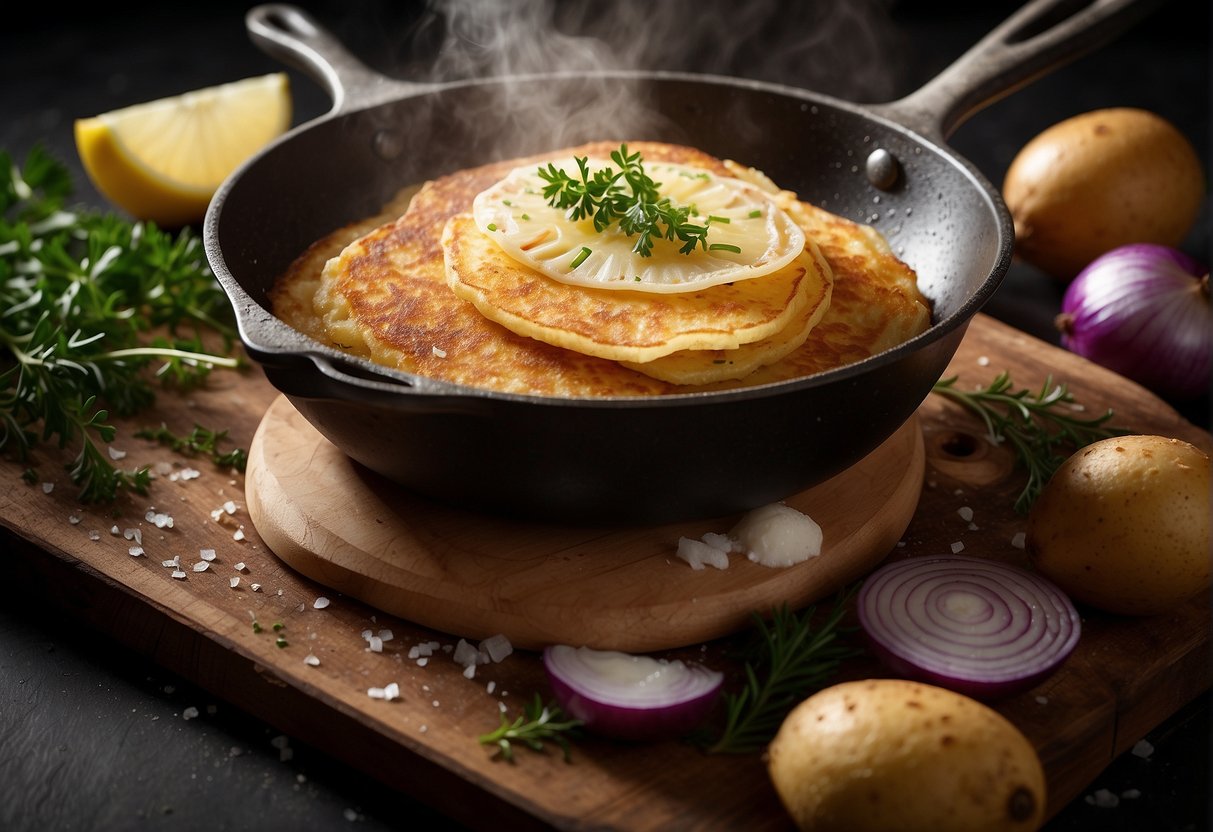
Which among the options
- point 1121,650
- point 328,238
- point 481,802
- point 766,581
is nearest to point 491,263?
point 328,238

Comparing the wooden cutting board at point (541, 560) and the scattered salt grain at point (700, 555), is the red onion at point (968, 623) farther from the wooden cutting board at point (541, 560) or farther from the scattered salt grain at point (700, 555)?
the scattered salt grain at point (700, 555)

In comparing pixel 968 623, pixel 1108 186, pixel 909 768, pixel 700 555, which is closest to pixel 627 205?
pixel 700 555

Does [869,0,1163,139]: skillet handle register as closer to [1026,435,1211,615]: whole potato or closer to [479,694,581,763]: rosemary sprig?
[1026,435,1211,615]: whole potato

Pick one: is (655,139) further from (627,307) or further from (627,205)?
(627,307)

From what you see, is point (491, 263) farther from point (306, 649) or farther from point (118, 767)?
point (118, 767)

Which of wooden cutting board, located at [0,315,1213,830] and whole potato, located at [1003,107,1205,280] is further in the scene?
whole potato, located at [1003,107,1205,280]

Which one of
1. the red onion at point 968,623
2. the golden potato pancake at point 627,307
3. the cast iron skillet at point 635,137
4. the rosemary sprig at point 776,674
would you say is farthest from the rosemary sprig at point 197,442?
the red onion at point 968,623

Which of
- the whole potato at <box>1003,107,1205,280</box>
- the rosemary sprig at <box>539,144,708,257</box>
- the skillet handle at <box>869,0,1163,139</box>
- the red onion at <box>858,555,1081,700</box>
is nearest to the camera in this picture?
the red onion at <box>858,555,1081,700</box>

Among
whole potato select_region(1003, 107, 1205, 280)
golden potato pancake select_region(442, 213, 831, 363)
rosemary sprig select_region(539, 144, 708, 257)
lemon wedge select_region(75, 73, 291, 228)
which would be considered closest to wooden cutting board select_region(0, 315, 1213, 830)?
golden potato pancake select_region(442, 213, 831, 363)
